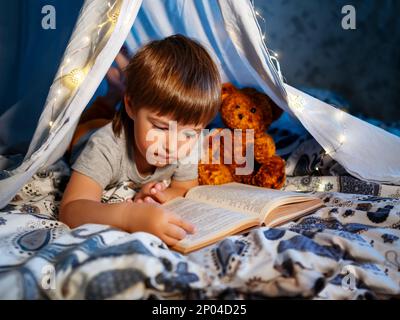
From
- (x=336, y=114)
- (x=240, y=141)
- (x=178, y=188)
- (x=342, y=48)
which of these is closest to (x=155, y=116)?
(x=178, y=188)

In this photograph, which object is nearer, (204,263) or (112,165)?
(204,263)

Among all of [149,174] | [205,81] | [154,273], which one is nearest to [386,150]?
[205,81]

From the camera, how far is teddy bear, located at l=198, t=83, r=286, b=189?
4.84 ft

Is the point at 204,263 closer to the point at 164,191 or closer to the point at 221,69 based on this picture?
the point at 164,191

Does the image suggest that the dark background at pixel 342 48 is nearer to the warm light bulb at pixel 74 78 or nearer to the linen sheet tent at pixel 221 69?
the linen sheet tent at pixel 221 69

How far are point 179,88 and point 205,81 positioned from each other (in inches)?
3.7

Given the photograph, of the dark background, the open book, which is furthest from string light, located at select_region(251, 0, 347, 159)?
the dark background

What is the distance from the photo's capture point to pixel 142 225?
96 centimetres

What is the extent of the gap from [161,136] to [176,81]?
0.51 ft

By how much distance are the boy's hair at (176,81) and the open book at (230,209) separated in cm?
22

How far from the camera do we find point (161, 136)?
3.89 ft

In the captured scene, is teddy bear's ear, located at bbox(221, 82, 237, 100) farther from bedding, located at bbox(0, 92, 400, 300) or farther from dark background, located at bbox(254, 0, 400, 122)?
dark background, located at bbox(254, 0, 400, 122)

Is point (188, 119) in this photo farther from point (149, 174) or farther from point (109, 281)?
point (109, 281)

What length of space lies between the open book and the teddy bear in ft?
0.56
